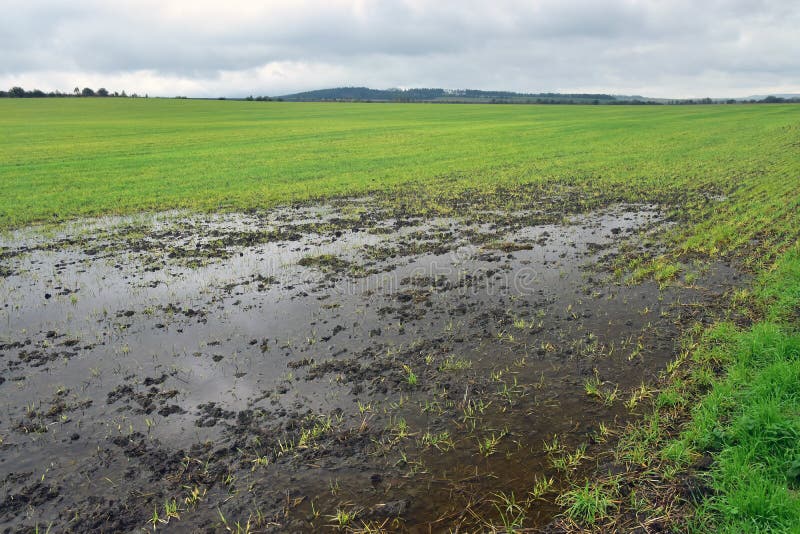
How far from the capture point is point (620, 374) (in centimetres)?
700

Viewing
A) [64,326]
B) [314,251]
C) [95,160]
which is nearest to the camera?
[64,326]

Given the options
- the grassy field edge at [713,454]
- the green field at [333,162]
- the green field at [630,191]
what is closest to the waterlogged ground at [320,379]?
the grassy field edge at [713,454]

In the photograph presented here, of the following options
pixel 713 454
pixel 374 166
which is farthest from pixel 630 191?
pixel 713 454

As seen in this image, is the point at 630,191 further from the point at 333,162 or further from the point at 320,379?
the point at 333,162

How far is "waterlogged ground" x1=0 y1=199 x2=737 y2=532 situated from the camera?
501cm

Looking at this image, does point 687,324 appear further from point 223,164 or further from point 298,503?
point 223,164

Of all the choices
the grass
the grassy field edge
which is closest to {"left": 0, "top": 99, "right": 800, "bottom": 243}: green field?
the grass

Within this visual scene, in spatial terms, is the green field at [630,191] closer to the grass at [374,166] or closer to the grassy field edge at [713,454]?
the grassy field edge at [713,454]

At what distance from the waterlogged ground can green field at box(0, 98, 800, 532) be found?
2.43 ft

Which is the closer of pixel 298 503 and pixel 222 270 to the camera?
pixel 298 503

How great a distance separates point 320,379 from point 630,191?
62.4 feet

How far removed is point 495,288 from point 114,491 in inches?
301

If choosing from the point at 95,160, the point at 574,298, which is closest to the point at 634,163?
the point at 574,298

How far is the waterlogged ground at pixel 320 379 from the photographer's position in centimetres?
501
